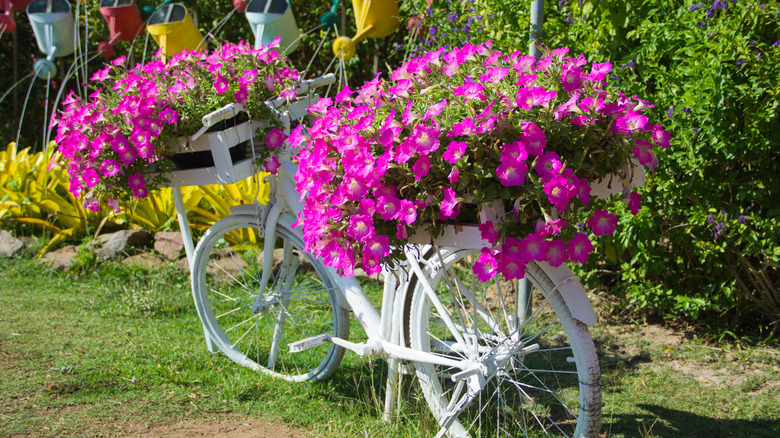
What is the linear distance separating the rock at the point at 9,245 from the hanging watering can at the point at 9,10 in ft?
5.95

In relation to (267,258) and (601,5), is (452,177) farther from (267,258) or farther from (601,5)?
(601,5)

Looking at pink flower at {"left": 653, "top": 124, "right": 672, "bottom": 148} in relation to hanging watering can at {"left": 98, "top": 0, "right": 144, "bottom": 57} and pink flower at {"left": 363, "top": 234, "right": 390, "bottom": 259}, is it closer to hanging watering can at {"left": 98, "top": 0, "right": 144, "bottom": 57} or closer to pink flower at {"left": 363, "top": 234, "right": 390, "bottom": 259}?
pink flower at {"left": 363, "top": 234, "right": 390, "bottom": 259}

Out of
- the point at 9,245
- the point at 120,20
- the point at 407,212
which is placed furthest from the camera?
the point at 120,20

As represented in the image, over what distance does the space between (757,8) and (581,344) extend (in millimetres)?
1609

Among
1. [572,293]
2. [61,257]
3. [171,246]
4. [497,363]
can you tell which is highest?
[572,293]

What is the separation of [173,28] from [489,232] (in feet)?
12.5

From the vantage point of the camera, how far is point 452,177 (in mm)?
1750

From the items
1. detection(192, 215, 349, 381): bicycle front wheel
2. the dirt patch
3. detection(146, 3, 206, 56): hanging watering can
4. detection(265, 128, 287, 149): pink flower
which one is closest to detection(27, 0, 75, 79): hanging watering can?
detection(146, 3, 206, 56): hanging watering can

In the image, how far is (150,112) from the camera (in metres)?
2.51

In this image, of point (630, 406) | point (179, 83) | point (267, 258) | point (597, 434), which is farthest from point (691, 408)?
point (179, 83)

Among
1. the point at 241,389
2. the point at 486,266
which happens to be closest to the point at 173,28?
the point at 241,389

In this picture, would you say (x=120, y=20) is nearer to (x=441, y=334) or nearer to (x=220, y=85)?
(x=220, y=85)

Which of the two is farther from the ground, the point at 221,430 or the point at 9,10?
the point at 9,10

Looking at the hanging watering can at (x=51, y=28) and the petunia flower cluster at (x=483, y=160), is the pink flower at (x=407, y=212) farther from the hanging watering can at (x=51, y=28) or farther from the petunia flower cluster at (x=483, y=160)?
the hanging watering can at (x=51, y=28)
